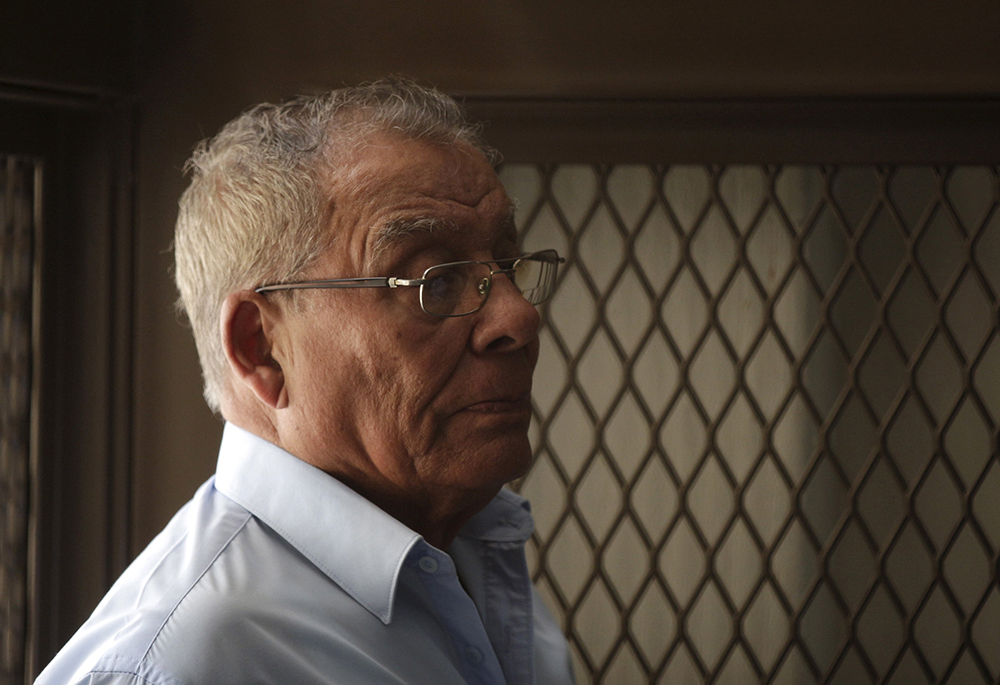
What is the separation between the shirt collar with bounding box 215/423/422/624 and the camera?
3.32 feet

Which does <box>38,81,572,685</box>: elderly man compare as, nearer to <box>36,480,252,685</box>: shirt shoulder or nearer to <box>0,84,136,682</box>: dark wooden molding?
<box>36,480,252,685</box>: shirt shoulder

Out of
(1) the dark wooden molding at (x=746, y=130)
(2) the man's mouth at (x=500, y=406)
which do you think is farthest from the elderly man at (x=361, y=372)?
(1) the dark wooden molding at (x=746, y=130)

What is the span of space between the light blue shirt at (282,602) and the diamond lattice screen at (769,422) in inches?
15.7

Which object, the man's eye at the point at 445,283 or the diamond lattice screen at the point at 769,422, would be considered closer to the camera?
the man's eye at the point at 445,283

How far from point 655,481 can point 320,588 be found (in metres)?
0.72

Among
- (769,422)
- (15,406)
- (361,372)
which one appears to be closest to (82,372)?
(15,406)

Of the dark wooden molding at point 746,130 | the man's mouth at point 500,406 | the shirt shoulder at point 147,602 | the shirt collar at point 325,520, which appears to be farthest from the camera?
the dark wooden molding at point 746,130

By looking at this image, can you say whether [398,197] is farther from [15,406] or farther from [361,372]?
[15,406]

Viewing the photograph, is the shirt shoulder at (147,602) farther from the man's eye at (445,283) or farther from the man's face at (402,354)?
the man's eye at (445,283)

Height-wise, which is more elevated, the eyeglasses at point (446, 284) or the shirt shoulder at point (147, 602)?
the eyeglasses at point (446, 284)

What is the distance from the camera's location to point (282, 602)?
37.5 inches

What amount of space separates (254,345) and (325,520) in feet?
0.85

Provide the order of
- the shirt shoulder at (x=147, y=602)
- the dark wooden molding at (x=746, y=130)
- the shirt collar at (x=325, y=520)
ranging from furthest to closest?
1. the dark wooden molding at (x=746, y=130)
2. the shirt collar at (x=325, y=520)
3. the shirt shoulder at (x=147, y=602)

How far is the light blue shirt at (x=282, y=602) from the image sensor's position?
87cm
